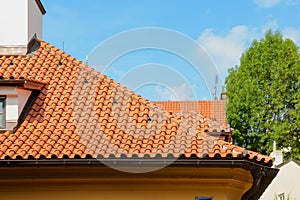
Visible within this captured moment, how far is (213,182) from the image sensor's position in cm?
1258

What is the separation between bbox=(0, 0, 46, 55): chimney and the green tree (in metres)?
25.1

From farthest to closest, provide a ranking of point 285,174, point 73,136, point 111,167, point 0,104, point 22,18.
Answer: point 285,174 → point 22,18 → point 0,104 → point 73,136 → point 111,167

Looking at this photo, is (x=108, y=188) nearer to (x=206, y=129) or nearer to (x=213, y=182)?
(x=213, y=182)

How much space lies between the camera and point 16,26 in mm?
17266

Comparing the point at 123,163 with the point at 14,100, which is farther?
the point at 14,100

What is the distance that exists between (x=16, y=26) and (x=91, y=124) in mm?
4884

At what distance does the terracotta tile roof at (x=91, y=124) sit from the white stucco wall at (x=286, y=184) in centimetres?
2617

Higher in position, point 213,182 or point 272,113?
point 272,113

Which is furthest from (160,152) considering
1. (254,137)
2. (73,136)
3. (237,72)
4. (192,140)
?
(237,72)

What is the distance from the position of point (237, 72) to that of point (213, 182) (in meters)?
32.1

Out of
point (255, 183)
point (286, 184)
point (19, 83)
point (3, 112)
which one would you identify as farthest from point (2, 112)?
point (286, 184)

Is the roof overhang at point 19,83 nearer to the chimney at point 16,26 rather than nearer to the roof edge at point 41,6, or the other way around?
the chimney at point 16,26

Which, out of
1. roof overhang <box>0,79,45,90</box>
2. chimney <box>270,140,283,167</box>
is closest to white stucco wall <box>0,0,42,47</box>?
roof overhang <box>0,79,45,90</box>

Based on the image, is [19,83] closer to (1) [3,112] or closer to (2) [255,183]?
(1) [3,112]
